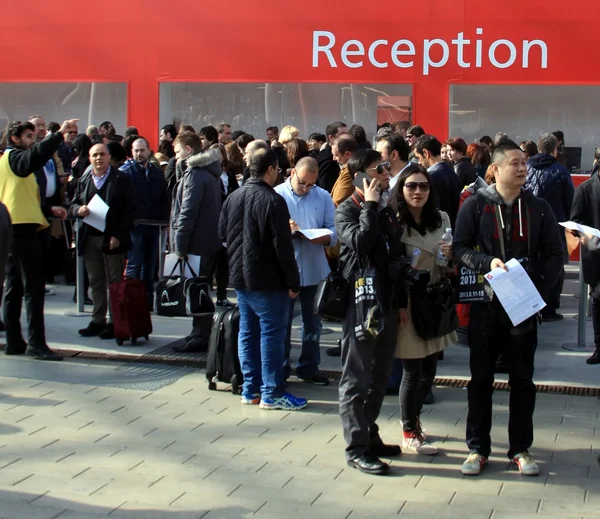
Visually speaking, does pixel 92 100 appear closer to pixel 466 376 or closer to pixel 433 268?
pixel 466 376

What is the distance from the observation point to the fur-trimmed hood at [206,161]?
838 centimetres

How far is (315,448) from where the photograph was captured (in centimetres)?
591

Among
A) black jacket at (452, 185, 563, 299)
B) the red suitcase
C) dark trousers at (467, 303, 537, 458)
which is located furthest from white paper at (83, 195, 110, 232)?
dark trousers at (467, 303, 537, 458)

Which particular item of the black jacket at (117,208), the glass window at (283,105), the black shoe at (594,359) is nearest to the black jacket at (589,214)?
the black shoe at (594,359)

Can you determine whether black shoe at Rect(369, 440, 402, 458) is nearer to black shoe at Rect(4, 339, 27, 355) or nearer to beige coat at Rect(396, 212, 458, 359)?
beige coat at Rect(396, 212, 458, 359)

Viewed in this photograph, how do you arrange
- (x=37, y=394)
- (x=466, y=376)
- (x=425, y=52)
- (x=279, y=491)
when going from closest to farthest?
(x=279, y=491) → (x=37, y=394) → (x=466, y=376) → (x=425, y=52)

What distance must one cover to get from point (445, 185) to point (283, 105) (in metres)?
6.84

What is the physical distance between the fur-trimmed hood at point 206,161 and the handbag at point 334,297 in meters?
3.23

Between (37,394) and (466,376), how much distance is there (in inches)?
131

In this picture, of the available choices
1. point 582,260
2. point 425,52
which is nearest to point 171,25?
point 425,52

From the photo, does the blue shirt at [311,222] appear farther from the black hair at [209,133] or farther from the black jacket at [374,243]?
the black hair at [209,133]

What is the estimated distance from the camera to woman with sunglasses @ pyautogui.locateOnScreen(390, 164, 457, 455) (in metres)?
5.58

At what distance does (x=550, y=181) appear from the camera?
10461 millimetres

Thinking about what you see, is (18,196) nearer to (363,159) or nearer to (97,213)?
(97,213)
